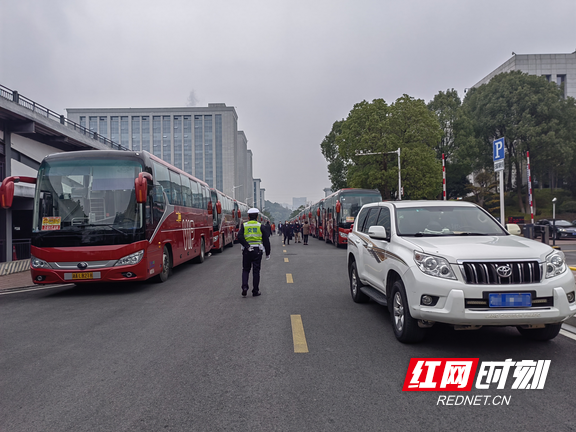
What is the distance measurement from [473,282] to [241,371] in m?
2.60

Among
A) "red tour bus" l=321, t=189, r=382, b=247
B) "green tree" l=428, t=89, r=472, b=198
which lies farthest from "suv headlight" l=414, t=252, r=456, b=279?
"green tree" l=428, t=89, r=472, b=198

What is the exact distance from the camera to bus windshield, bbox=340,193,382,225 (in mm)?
24136

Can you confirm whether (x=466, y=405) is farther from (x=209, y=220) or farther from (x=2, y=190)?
(x=209, y=220)

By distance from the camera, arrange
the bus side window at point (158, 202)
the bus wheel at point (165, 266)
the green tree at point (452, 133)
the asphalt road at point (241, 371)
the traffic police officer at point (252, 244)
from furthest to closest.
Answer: the green tree at point (452, 133)
the bus wheel at point (165, 266)
the bus side window at point (158, 202)
the traffic police officer at point (252, 244)
the asphalt road at point (241, 371)

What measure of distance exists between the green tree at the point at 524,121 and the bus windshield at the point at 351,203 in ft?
93.2

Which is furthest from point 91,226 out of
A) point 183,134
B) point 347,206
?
point 183,134

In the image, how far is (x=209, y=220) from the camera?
19094 millimetres

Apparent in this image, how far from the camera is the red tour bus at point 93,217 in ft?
29.9

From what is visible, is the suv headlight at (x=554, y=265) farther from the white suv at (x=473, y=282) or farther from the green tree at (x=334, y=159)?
the green tree at (x=334, y=159)

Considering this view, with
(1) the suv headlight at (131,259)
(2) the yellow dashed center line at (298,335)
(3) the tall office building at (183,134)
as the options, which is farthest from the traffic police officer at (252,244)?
(3) the tall office building at (183,134)

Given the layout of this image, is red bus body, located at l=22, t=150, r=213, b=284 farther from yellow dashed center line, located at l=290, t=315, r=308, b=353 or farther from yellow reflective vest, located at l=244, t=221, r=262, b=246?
yellow dashed center line, located at l=290, t=315, r=308, b=353

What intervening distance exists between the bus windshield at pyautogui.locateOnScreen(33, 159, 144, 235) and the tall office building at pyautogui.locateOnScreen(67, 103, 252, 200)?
387ft
